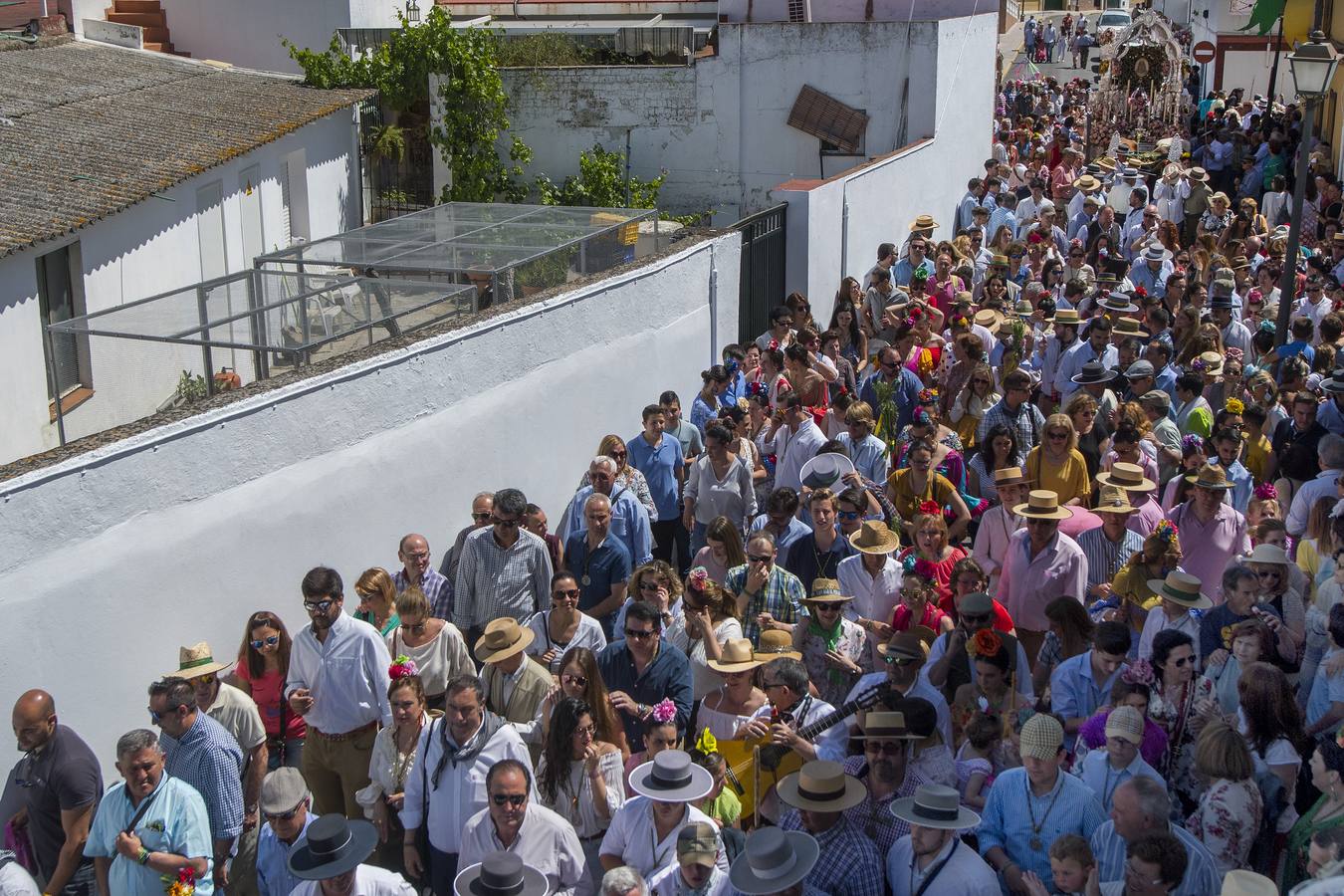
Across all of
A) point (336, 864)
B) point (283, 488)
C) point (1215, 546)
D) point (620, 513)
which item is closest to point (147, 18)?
point (283, 488)

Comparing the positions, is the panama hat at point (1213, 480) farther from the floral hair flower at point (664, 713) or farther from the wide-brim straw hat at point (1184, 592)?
the floral hair flower at point (664, 713)

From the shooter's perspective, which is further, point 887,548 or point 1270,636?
point 887,548

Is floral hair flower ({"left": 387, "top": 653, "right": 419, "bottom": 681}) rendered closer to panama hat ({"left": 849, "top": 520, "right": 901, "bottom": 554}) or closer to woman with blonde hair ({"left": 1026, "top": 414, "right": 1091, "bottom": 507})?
panama hat ({"left": 849, "top": 520, "right": 901, "bottom": 554})

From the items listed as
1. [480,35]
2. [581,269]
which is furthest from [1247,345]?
[480,35]

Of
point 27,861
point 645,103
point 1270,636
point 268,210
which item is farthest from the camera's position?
point 645,103

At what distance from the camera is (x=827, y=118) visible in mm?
19797

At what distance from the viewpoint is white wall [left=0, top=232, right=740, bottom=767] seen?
22.1 ft

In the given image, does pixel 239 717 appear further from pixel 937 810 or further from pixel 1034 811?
pixel 1034 811

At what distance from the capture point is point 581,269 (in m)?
12.4

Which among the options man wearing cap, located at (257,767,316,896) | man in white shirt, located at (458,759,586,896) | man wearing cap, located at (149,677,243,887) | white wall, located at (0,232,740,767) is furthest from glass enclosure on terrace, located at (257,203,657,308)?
man in white shirt, located at (458,759,586,896)

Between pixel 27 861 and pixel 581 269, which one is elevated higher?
pixel 581 269

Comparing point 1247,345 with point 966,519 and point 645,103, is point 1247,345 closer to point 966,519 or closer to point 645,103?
point 966,519

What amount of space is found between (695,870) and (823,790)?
622 millimetres

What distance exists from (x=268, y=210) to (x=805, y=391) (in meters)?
10.6
